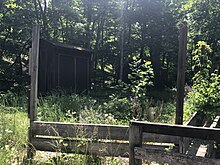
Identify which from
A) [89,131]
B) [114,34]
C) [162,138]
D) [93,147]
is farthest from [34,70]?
[114,34]

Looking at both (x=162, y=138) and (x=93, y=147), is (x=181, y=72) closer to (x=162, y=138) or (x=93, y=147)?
(x=162, y=138)

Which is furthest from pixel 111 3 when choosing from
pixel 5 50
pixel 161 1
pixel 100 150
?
pixel 100 150

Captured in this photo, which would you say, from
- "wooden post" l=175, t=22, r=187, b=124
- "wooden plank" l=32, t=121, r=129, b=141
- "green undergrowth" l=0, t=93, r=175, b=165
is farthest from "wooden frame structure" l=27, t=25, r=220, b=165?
"wooden post" l=175, t=22, r=187, b=124

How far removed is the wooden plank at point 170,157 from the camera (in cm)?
222

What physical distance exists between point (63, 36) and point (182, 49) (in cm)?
2321

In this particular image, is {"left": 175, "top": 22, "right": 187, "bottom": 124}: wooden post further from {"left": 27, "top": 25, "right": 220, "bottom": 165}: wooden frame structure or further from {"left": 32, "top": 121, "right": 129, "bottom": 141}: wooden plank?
{"left": 32, "top": 121, "right": 129, "bottom": 141}: wooden plank

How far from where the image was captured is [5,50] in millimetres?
19109

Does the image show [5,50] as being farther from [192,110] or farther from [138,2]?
[192,110]

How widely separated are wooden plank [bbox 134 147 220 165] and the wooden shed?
1276 cm

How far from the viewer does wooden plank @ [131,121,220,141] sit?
2.25 meters

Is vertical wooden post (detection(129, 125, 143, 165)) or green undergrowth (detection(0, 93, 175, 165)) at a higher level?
vertical wooden post (detection(129, 125, 143, 165))

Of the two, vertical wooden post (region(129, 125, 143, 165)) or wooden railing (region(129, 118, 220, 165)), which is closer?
wooden railing (region(129, 118, 220, 165))

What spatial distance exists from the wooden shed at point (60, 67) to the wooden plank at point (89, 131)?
11111mm

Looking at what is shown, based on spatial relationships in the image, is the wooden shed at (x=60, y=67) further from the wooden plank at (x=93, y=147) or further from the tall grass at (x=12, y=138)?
the wooden plank at (x=93, y=147)
